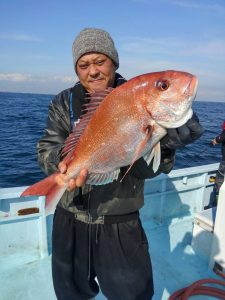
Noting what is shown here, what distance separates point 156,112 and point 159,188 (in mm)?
3414

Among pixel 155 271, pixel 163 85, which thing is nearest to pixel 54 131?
pixel 163 85

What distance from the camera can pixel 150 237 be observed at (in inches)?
190

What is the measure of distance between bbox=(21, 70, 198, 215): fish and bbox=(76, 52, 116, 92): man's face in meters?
0.34

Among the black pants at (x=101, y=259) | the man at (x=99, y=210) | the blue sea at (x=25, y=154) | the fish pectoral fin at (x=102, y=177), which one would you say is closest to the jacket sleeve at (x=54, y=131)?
the man at (x=99, y=210)

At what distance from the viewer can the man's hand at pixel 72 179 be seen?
2.17 m

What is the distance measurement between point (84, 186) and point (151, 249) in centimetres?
246

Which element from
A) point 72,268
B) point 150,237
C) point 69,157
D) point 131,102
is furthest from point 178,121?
point 150,237

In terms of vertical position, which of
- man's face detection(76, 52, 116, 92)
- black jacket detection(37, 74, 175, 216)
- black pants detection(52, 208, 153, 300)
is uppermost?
man's face detection(76, 52, 116, 92)

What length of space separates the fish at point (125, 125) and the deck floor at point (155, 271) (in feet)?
6.20

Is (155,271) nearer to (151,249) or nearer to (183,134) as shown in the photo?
(151,249)

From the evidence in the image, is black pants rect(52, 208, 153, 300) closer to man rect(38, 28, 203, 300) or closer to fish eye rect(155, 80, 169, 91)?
man rect(38, 28, 203, 300)

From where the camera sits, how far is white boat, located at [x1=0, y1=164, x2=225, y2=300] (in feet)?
12.1

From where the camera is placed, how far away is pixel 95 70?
2465 mm

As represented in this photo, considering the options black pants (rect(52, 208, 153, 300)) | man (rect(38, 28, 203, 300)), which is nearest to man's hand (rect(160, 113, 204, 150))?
man (rect(38, 28, 203, 300))
